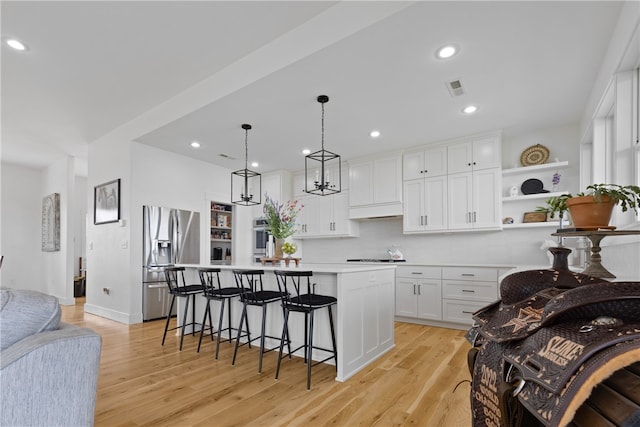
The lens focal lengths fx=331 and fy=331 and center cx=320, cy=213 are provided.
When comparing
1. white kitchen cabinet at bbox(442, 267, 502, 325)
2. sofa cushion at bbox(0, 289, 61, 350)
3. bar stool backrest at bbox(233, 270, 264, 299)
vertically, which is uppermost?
sofa cushion at bbox(0, 289, 61, 350)

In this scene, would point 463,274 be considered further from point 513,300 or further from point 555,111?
point 513,300

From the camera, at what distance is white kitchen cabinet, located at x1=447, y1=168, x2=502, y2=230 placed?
4465 millimetres

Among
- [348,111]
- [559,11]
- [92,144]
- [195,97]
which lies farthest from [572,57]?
[92,144]

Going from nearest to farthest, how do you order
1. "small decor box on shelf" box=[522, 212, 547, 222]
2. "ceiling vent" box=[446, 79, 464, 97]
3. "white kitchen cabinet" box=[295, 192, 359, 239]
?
"ceiling vent" box=[446, 79, 464, 97], "small decor box on shelf" box=[522, 212, 547, 222], "white kitchen cabinet" box=[295, 192, 359, 239]

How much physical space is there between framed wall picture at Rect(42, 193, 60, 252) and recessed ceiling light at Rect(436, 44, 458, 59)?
25.3ft

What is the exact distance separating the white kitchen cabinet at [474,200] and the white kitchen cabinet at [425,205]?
10cm

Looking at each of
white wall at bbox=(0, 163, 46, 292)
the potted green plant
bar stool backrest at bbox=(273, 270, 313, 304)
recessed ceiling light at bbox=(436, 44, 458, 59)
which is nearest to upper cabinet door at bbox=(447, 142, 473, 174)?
recessed ceiling light at bbox=(436, 44, 458, 59)

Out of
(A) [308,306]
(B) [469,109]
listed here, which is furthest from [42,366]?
(B) [469,109]

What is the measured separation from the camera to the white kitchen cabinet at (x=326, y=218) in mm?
5879

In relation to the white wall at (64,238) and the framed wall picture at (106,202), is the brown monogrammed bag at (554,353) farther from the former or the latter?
the white wall at (64,238)

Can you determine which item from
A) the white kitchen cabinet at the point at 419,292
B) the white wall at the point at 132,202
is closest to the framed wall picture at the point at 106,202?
the white wall at the point at 132,202

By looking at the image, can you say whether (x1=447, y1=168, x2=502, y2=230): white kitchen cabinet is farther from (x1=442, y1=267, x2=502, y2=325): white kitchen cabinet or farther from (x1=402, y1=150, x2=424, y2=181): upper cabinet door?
(x1=442, y1=267, x2=502, y2=325): white kitchen cabinet

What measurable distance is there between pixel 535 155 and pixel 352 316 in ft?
11.6

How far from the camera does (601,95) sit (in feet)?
9.33
